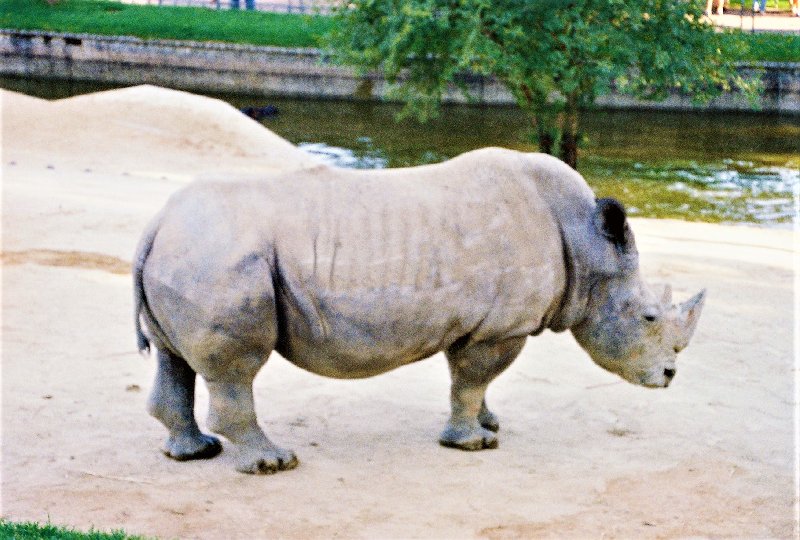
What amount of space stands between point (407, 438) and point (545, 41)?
12072mm

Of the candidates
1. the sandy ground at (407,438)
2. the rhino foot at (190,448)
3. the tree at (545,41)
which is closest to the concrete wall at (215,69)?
the tree at (545,41)

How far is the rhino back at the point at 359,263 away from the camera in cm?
611

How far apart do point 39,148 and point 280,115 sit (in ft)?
36.9

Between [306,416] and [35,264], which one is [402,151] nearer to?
[35,264]

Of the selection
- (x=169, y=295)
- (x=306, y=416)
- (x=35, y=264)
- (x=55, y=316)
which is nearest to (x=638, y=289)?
(x=306, y=416)

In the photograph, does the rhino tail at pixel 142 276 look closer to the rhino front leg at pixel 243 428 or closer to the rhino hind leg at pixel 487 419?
the rhino front leg at pixel 243 428

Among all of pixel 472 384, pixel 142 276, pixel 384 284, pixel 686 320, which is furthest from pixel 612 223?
pixel 142 276

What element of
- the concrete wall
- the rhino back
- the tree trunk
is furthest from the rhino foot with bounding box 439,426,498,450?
the concrete wall

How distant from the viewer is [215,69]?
31875 mm

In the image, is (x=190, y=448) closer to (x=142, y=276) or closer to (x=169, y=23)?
(x=142, y=276)

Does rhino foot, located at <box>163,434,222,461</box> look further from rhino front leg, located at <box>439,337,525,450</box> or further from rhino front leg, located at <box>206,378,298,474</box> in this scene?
rhino front leg, located at <box>439,337,525,450</box>

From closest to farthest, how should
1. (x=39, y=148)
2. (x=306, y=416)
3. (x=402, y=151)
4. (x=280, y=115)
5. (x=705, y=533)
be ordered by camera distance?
(x=705, y=533) → (x=306, y=416) → (x=39, y=148) → (x=402, y=151) → (x=280, y=115)

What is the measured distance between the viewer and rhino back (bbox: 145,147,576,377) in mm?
6105

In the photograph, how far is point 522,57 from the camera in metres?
18.2
